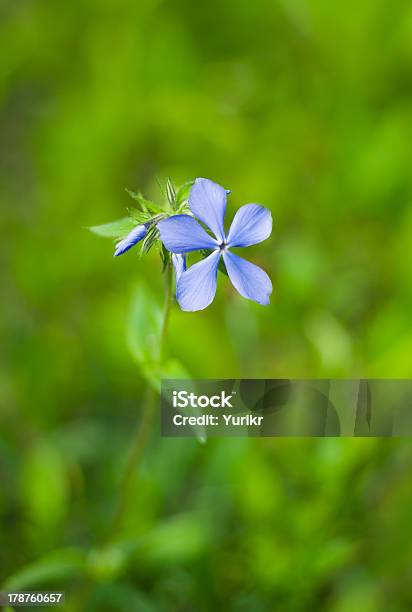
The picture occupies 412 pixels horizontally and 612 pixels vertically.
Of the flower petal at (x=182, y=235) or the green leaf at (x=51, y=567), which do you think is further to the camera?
the green leaf at (x=51, y=567)

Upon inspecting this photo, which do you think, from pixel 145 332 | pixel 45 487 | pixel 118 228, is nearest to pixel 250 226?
pixel 118 228

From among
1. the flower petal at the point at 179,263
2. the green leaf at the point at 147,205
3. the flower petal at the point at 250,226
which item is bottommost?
the flower petal at the point at 179,263

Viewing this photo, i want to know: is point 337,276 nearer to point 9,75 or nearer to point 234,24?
point 234,24

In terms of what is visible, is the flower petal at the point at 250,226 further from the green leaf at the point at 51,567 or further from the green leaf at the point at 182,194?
the green leaf at the point at 51,567

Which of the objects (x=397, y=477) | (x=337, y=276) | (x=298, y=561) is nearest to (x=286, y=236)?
(x=337, y=276)

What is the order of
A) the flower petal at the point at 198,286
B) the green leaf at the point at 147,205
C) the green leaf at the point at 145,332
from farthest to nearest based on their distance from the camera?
the green leaf at the point at 145,332
the green leaf at the point at 147,205
the flower petal at the point at 198,286

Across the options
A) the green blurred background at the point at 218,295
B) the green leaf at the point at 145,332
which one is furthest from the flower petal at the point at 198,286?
the green blurred background at the point at 218,295

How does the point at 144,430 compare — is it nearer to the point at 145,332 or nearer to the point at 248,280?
the point at 145,332

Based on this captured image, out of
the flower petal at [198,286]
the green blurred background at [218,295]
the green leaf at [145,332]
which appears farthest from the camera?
the green blurred background at [218,295]
